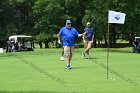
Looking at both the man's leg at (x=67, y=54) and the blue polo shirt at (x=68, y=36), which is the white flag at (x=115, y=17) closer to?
the man's leg at (x=67, y=54)

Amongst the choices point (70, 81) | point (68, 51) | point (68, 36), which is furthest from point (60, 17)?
point (70, 81)

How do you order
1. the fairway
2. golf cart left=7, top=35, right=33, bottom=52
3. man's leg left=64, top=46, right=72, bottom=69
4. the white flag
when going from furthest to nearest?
golf cart left=7, top=35, right=33, bottom=52
man's leg left=64, top=46, right=72, bottom=69
the white flag
the fairway

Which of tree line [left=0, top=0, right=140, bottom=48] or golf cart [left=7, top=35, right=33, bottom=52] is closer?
golf cart [left=7, top=35, right=33, bottom=52]

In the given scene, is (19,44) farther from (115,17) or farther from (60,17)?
(115,17)

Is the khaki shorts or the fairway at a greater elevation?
the khaki shorts

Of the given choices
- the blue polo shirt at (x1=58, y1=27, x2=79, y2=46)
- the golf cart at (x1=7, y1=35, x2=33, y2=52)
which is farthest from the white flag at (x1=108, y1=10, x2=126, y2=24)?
the golf cart at (x1=7, y1=35, x2=33, y2=52)

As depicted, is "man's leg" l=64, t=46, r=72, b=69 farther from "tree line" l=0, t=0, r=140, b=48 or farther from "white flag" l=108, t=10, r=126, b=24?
"tree line" l=0, t=0, r=140, b=48

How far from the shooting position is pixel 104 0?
58062 millimetres

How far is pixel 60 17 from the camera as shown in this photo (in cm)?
7369

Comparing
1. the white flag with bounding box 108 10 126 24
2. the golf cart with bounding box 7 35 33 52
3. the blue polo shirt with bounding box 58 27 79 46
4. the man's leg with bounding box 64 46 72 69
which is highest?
the white flag with bounding box 108 10 126 24

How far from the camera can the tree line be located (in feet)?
189

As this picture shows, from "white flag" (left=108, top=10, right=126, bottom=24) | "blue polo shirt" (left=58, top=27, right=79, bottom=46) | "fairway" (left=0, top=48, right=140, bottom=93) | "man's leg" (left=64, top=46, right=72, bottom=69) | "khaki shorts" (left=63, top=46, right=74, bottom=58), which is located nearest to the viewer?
"fairway" (left=0, top=48, right=140, bottom=93)

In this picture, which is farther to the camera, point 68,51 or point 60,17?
point 60,17

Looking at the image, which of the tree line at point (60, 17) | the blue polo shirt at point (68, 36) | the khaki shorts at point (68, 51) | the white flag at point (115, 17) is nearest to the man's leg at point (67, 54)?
the khaki shorts at point (68, 51)
